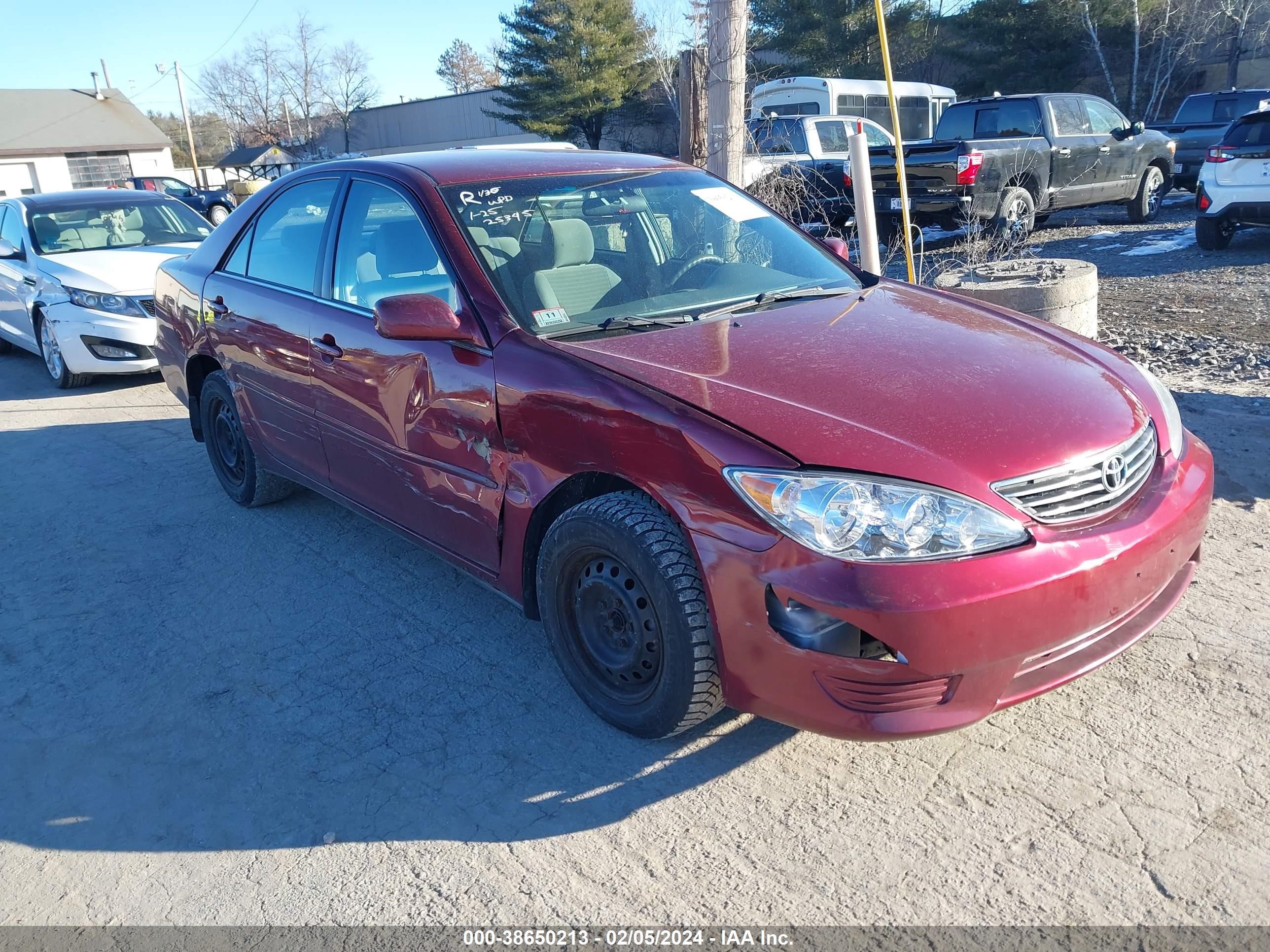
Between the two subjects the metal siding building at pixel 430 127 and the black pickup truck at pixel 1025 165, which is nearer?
the black pickup truck at pixel 1025 165

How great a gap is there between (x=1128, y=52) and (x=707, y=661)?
37.4 metres

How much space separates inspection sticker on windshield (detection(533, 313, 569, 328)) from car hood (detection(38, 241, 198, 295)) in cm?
601

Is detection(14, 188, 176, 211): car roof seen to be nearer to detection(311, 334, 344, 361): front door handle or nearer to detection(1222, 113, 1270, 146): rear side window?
detection(311, 334, 344, 361): front door handle

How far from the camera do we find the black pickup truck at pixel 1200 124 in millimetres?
17406

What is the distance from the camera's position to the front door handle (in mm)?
3990

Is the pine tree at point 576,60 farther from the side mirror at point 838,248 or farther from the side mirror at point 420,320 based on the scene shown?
the side mirror at point 420,320

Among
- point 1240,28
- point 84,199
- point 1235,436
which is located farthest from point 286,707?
point 1240,28

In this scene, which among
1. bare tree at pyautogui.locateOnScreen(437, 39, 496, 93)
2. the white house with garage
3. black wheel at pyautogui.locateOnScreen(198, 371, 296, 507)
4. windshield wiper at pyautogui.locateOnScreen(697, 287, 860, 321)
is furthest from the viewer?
bare tree at pyautogui.locateOnScreen(437, 39, 496, 93)

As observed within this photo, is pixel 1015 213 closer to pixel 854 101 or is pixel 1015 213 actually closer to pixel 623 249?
pixel 623 249

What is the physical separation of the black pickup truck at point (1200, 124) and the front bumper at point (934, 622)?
16.4 m

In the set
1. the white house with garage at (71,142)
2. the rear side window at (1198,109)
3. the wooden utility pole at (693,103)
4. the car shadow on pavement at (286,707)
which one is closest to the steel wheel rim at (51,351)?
the car shadow on pavement at (286,707)

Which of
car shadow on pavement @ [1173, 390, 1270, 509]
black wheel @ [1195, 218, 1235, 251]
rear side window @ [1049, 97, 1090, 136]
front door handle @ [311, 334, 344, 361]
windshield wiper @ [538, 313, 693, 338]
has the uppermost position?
rear side window @ [1049, 97, 1090, 136]

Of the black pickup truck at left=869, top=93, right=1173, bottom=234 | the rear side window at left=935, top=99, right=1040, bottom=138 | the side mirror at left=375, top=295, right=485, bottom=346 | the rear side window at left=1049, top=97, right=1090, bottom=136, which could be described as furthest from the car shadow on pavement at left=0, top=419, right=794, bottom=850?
the rear side window at left=1049, top=97, right=1090, bottom=136

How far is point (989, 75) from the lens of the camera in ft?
113
